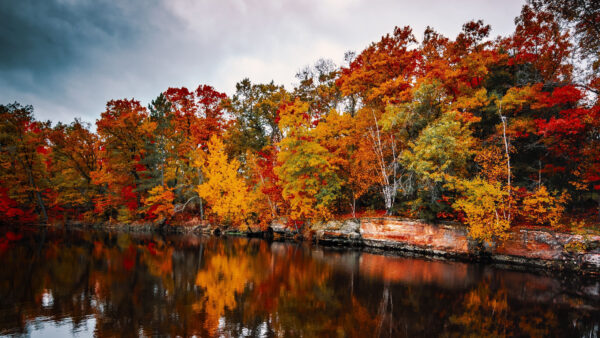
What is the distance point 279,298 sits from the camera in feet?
28.8

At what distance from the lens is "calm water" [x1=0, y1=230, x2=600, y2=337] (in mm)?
6574

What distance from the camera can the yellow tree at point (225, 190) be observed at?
25714 millimetres

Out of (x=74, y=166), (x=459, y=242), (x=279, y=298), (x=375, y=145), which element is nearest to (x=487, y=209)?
(x=459, y=242)

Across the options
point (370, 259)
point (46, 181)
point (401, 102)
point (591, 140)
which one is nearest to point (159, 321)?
point (370, 259)

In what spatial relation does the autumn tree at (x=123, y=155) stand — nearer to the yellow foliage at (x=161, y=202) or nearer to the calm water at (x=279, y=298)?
the yellow foliage at (x=161, y=202)

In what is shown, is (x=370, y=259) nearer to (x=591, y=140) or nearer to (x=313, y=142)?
(x=313, y=142)

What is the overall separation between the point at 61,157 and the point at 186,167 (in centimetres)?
1580

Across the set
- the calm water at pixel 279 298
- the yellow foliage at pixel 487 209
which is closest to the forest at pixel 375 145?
the yellow foliage at pixel 487 209

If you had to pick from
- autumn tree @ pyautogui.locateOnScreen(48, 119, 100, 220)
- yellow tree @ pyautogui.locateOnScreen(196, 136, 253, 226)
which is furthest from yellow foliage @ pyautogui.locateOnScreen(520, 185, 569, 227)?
autumn tree @ pyautogui.locateOnScreen(48, 119, 100, 220)

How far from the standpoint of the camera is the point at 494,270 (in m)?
13.8

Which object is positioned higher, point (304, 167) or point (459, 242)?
point (304, 167)

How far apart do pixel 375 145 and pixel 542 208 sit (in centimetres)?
1069

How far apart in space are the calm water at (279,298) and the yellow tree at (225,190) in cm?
1047

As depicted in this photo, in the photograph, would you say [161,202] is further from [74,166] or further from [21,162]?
[21,162]
